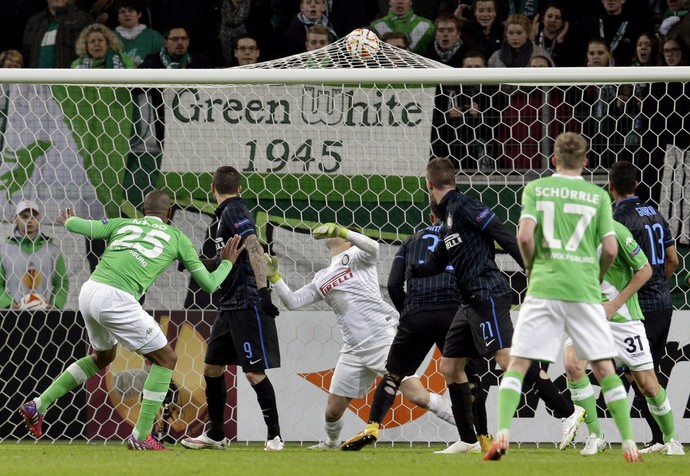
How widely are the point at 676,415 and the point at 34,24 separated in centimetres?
782

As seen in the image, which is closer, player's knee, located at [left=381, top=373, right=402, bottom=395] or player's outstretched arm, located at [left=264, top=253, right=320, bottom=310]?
player's knee, located at [left=381, top=373, right=402, bottom=395]

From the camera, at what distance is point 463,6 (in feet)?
41.2

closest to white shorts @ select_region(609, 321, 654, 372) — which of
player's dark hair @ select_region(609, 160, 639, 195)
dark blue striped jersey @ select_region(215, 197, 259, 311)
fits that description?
player's dark hair @ select_region(609, 160, 639, 195)

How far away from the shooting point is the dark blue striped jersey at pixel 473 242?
304 inches

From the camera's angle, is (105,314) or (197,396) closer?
(105,314)

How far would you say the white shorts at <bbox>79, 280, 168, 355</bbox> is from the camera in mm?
7898

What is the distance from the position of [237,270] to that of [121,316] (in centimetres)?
103

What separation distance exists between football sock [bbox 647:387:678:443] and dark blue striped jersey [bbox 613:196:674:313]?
0.77 meters

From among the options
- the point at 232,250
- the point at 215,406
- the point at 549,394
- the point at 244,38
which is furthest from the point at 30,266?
the point at 549,394

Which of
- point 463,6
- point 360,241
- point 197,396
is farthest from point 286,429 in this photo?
point 463,6

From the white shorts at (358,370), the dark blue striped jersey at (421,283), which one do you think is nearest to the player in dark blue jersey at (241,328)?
the white shorts at (358,370)

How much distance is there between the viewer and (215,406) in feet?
28.5

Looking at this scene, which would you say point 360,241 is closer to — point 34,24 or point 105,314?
point 105,314

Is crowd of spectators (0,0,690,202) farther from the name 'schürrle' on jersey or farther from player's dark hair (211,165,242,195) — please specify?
the name 'schürrle' on jersey
